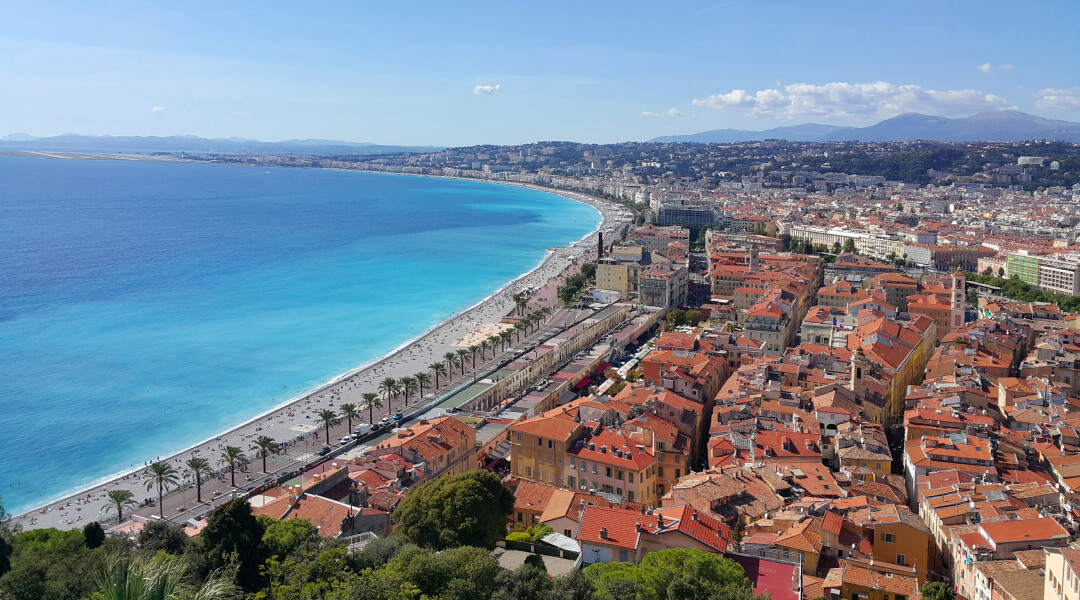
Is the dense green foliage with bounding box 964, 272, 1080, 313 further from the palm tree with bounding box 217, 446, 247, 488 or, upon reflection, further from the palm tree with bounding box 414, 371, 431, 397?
the palm tree with bounding box 217, 446, 247, 488

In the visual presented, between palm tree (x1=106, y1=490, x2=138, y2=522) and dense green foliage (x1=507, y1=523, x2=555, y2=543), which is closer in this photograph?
dense green foliage (x1=507, y1=523, x2=555, y2=543)

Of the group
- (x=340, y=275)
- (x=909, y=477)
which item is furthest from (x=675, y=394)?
(x=340, y=275)

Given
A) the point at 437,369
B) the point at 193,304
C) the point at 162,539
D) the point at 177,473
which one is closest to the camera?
the point at 162,539

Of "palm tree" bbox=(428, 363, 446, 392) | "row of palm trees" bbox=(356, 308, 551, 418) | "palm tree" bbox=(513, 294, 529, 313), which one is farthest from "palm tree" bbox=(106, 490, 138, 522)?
"palm tree" bbox=(513, 294, 529, 313)

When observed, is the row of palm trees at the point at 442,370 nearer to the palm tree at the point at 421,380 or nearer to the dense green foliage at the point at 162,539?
the palm tree at the point at 421,380

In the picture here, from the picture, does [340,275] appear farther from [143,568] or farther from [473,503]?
[143,568]

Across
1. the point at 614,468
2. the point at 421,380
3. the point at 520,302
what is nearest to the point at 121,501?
the point at 421,380

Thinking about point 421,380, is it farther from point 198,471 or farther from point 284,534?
point 284,534
